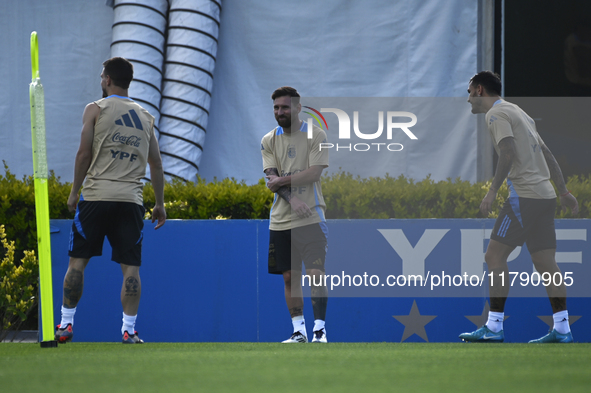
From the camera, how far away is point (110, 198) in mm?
4051

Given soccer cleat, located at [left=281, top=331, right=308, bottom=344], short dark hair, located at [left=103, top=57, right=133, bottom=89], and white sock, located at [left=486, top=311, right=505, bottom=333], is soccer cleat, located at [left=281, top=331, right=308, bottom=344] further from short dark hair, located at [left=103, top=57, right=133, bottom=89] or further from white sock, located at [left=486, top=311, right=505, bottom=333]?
short dark hair, located at [left=103, top=57, right=133, bottom=89]

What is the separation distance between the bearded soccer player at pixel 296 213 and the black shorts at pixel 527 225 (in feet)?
3.84

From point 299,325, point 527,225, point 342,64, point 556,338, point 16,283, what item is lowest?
point 556,338

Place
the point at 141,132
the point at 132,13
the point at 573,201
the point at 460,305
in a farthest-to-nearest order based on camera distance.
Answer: the point at 132,13
the point at 460,305
the point at 573,201
the point at 141,132

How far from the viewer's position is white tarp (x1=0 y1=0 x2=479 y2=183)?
7469 mm

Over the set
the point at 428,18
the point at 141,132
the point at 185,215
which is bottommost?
the point at 185,215

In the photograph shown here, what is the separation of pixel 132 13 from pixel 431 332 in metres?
4.62

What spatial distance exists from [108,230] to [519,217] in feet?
8.54

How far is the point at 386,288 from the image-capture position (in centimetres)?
519

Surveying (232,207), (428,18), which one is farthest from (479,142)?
(232,207)

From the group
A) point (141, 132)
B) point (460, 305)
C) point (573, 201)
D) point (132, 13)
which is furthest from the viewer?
point (132, 13)

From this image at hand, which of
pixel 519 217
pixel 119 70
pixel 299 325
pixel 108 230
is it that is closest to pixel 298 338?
pixel 299 325

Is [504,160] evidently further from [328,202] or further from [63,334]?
[63,334]

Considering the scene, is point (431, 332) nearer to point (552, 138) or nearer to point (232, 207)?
point (232, 207)
